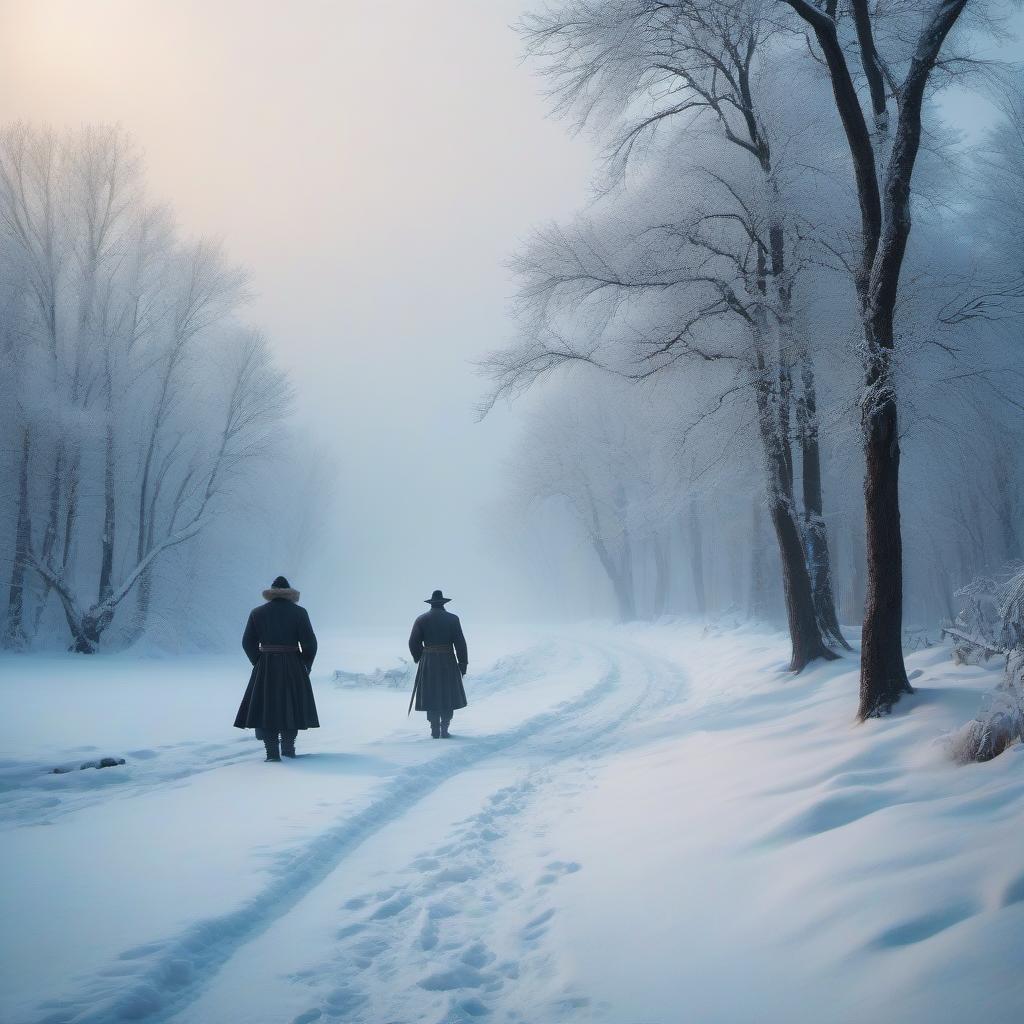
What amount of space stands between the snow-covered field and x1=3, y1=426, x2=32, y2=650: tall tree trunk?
12601 mm

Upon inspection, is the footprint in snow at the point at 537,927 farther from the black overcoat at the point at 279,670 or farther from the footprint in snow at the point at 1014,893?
the black overcoat at the point at 279,670

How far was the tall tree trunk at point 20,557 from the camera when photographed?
57.4 ft

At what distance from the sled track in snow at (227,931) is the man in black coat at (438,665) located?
3.50 ft

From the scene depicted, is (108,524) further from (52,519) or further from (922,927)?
(922,927)

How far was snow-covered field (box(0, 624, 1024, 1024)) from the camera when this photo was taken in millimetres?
2666

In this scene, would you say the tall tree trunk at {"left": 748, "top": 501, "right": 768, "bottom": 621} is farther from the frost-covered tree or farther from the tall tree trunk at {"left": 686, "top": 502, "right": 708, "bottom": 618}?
the frost-covered tree

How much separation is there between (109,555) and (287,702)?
46.6 ft

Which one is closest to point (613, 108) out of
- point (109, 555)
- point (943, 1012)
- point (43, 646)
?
point (943, 1012)

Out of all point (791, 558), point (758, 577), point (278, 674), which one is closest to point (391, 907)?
point (278, 674)

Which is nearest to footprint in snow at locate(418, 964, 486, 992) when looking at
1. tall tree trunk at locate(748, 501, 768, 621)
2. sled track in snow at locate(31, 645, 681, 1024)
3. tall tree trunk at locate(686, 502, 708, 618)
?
sled track in snow at locate(31, 645, 681, 1024)

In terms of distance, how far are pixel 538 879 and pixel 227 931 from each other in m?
1.81

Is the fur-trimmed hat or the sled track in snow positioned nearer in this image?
the sled track in snow

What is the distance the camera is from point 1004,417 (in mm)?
14625

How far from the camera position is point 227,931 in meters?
3.44
